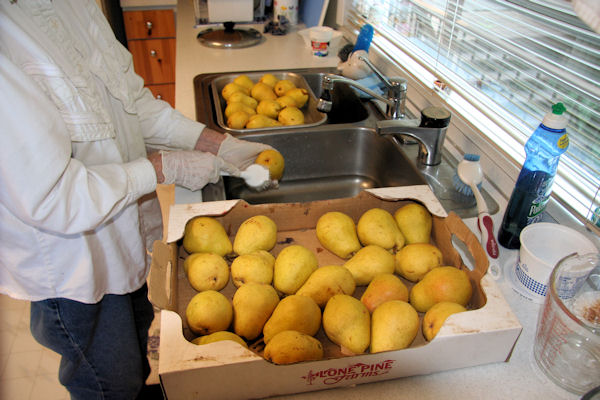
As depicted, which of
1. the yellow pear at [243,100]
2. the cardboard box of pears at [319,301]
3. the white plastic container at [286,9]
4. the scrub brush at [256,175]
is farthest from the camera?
the white plastic container at [286,9]

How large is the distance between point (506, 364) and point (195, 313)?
1.75 ft

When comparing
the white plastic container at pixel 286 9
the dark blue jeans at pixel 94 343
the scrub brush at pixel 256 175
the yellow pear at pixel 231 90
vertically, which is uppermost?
the white plastic container at pixel 286 9

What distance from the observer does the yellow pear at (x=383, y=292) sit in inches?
30.1

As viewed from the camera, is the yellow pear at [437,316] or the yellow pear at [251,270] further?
the yellow pear at [251,270]

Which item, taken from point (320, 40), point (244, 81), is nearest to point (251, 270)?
point (244, 81)

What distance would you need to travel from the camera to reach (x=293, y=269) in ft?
2.71

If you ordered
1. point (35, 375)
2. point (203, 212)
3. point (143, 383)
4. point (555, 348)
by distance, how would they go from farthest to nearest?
point (35, 375) → point (143, 383) → point (203, 212) → point (555, 348)

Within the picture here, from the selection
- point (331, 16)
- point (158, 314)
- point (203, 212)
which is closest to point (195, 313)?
point (158, 314)

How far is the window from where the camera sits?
2.96 feet

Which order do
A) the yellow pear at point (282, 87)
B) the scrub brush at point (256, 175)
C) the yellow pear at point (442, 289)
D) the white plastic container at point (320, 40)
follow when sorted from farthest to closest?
1. the white plastic container at point (320, 40)
2. the yellow pear at point (282, 87)
3. the scrub brush at point (256, 175)
4. the yellow pear at point (442, 289)

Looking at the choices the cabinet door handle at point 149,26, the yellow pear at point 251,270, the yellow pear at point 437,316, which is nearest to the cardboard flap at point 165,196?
the yellow pear at point 251,270

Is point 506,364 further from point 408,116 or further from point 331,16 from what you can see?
point 331,16

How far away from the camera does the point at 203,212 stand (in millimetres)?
886

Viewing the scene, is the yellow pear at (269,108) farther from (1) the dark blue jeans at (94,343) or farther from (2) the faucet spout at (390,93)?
(1) the dark blue jeans at (94,343)
